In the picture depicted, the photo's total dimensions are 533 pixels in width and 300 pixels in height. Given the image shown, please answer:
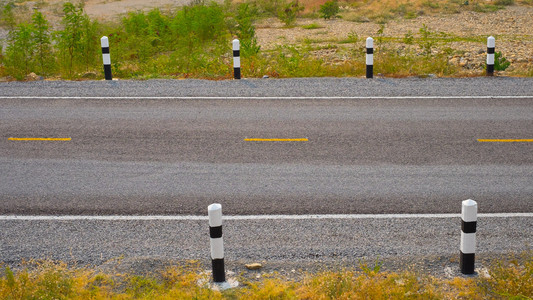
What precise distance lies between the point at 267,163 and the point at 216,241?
407cm

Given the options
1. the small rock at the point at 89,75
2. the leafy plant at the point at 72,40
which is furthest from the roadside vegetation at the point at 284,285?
the leafy plant at the point at 72,40

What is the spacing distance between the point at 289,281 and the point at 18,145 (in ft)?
23.3

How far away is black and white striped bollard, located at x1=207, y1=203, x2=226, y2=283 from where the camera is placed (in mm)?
6156

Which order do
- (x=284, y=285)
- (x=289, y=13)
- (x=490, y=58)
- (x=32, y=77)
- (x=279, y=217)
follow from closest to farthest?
(x=284, y=285) < (x=279, y=217) < (x=490, y=58) < (x=32, y=77) < (x=289, y=13)

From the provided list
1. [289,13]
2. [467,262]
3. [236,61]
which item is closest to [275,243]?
[467,262]

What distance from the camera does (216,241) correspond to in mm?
6289

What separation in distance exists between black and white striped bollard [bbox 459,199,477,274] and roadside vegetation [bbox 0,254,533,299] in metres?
0.16

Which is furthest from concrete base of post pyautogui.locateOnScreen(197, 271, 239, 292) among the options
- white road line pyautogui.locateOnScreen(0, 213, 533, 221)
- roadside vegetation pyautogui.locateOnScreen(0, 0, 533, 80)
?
roadside vegetation pyautogui.locateOnScreen(0, 0, 533, 80)

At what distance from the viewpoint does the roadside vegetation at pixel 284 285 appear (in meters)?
5.97

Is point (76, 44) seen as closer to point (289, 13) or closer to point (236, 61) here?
point (236, 61)

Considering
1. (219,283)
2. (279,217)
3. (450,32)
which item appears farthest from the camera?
(450,32)

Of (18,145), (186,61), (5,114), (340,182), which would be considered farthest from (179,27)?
(340,182)

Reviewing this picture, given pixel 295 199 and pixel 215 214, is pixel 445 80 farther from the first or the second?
pixel 215 214

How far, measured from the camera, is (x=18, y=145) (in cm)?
1141
